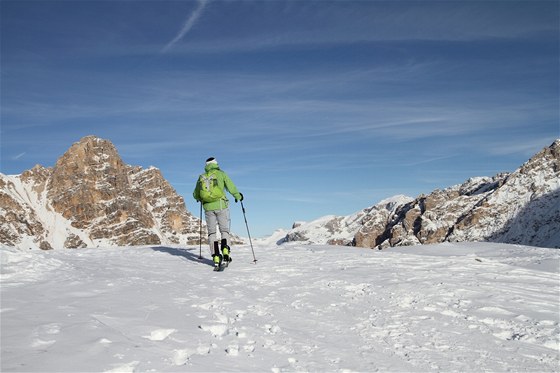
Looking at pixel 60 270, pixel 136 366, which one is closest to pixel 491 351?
pixel 136 366

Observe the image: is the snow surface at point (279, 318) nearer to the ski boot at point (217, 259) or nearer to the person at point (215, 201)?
the ski boot at point (217, 259)

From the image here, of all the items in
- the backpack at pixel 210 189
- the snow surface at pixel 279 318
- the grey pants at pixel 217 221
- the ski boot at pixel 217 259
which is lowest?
the snow surface at pixel 279 318

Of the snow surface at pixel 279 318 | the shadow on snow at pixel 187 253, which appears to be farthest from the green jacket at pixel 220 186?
the shadow on snow at pixel 187 253

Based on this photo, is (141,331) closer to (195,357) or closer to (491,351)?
(195,357)

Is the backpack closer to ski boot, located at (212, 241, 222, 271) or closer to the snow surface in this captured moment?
ski boot, located at (212, 241, 222, 271)

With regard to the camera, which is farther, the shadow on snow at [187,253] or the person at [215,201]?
the shadow on snow at [187,253]

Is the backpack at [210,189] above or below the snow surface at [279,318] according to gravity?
above

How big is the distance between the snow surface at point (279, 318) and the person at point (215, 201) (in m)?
1.16

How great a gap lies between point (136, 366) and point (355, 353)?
3.37 m

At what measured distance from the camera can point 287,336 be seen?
7785mm

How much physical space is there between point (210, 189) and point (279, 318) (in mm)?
7302

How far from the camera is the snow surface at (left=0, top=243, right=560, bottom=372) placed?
6465 mm

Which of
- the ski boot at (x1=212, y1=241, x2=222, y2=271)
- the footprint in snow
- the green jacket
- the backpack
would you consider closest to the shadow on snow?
the ski boot at (x1=212, y1=241, x2=222, y2=271)

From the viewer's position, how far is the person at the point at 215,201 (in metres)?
15.3
